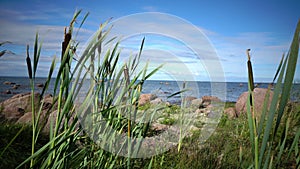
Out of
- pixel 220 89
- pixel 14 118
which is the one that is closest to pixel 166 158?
pixel 220 89

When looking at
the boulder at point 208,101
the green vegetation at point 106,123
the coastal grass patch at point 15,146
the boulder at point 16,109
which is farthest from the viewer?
the boulder at point 16,109

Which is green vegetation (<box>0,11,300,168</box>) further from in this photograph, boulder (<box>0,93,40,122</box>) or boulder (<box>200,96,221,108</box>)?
boulder (<box>0,93,40,122</box>)

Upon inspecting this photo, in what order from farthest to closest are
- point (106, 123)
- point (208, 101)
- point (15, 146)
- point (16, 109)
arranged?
point (208, 101), point (16, 109), point (15, 146), point (106, 123)

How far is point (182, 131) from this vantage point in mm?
2609

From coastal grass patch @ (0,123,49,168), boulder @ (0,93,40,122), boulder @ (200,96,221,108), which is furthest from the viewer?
boulder @ (0,93,40,122)

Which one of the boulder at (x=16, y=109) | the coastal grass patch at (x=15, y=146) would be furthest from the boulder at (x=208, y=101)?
the boulder at (x=16, y=109)

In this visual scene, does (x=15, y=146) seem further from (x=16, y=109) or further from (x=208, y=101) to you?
(x=208, y=101)

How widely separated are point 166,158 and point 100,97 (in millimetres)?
1598

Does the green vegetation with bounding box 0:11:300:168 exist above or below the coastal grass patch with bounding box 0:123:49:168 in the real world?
above

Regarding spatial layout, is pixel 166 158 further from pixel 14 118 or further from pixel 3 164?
pixel 14 118

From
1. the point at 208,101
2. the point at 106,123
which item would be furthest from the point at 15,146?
the point at 208,101

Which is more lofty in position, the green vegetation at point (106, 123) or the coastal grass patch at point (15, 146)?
the green vegetation at point (106, 123)

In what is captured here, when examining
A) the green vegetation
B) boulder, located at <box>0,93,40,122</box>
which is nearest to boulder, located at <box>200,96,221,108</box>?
the green vegetation

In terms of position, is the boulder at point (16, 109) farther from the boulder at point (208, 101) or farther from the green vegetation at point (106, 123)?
the boulder at point (208, 101)
